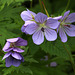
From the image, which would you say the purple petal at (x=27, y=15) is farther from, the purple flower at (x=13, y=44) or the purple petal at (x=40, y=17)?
the purple flower at (x=13, y=44)

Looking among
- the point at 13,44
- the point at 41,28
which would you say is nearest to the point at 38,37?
the point at 41,28

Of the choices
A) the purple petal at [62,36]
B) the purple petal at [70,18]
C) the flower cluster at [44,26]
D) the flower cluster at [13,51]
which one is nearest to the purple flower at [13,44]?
the flower cluster at [13,51]

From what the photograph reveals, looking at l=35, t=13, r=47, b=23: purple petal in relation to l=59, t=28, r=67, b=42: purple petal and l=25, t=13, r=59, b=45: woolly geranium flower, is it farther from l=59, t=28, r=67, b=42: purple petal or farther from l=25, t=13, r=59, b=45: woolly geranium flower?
l=59, t=28, r=67, b=42: purple petal

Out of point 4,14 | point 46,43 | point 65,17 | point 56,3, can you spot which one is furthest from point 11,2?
point 56,3

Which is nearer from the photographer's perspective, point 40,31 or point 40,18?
point 40,18

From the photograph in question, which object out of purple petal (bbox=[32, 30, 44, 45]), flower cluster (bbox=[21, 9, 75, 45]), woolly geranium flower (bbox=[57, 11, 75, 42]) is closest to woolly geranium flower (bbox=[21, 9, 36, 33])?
flower cluster (bbox=[21, 9, 75, 45])

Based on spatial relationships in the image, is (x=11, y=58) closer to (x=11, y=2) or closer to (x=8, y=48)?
(x=8, y=48)

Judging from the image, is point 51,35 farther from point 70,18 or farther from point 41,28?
point 70,18
